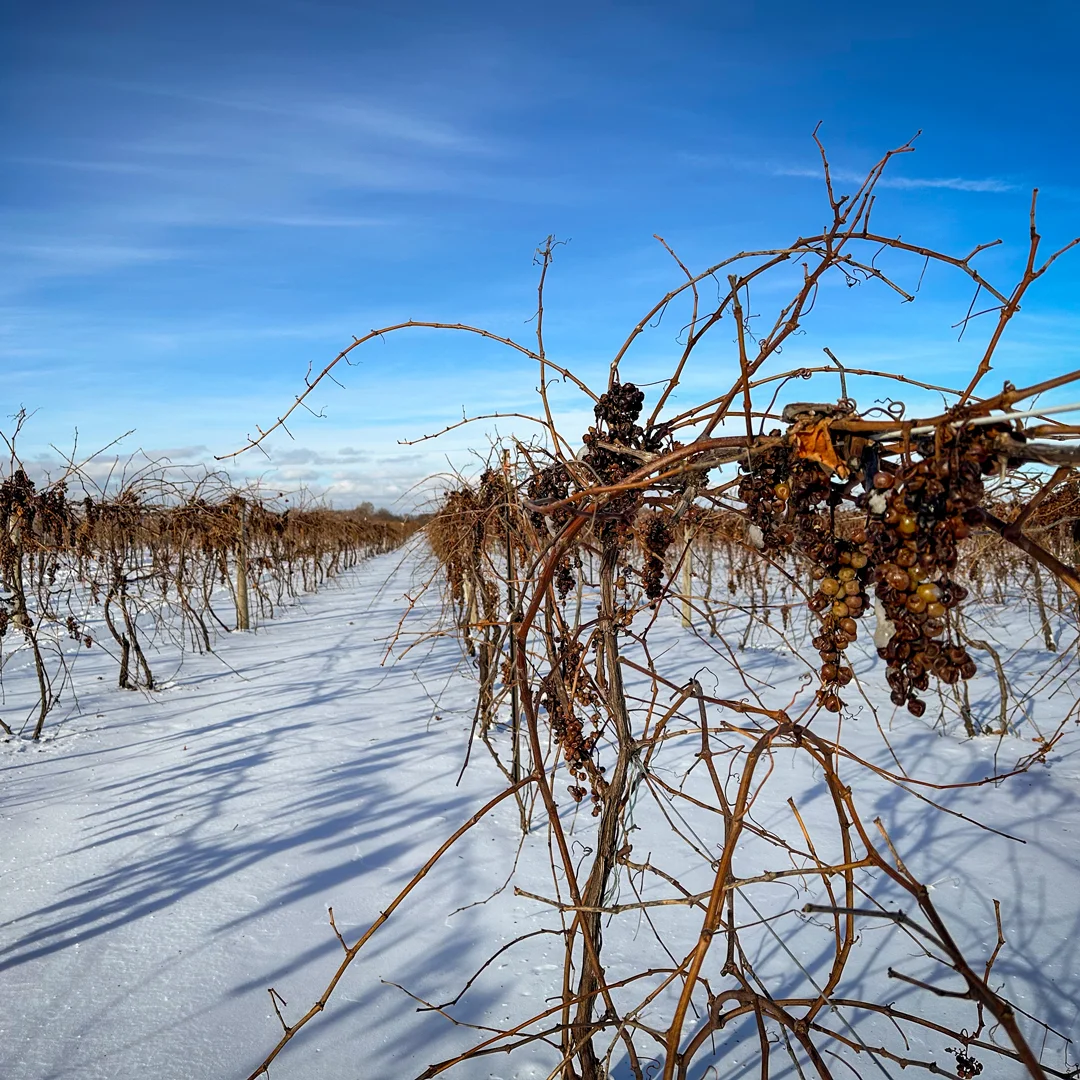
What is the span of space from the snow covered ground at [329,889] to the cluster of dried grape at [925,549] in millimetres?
1190

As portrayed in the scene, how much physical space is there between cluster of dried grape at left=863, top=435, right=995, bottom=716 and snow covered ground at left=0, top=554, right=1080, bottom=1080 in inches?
46.9

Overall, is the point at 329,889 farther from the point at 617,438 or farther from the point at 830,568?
the point at 830,568

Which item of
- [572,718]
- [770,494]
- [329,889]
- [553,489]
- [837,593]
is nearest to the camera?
[837,593]

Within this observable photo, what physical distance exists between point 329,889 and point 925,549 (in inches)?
118

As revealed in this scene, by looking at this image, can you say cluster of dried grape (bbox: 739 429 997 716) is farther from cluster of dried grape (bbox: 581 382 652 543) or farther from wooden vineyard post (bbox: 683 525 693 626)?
cluster of dried grape (bbox: 581 382 652 543)

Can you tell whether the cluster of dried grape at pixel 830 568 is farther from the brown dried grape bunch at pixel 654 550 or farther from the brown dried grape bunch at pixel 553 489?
the brown dried grape bunch at pixel 553 489

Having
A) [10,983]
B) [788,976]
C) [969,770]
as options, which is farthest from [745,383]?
[969,770]

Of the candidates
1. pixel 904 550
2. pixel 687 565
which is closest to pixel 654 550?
pixel 904 550

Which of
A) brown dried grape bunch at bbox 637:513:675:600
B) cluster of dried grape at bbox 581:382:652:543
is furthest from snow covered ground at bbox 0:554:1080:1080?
cluster of dried grape at bbox 581:382:652:543

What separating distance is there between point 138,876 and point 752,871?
8.59 feet

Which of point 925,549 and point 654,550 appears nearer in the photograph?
point 925,549

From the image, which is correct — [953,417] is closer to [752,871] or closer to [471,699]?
[752,871]

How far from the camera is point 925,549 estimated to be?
80 cm

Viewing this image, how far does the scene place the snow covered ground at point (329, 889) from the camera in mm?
2301
